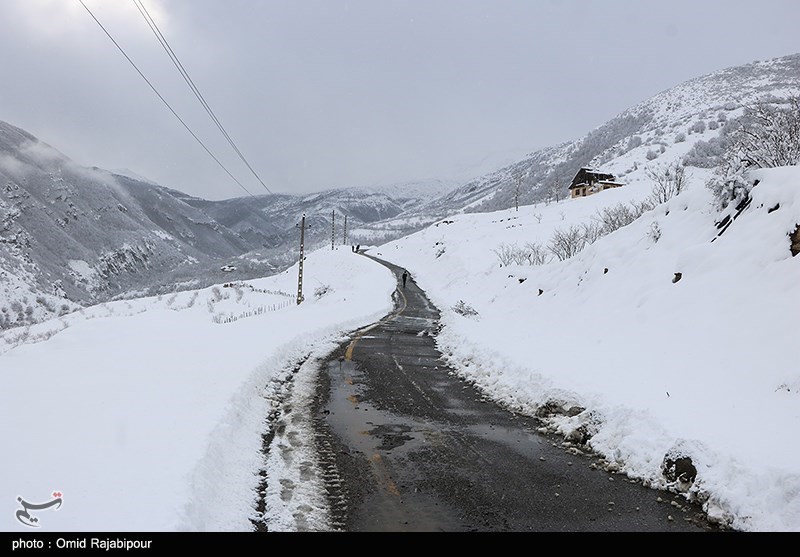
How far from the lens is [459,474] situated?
534 cm

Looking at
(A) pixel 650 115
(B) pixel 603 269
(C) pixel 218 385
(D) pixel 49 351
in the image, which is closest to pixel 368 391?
(C) pixel 218 385

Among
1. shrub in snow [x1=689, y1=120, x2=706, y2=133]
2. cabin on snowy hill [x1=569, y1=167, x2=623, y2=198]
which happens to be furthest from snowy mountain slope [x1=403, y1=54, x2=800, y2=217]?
cabin on snowy hill [x1=569, y1=167, x2=623, y2=198]

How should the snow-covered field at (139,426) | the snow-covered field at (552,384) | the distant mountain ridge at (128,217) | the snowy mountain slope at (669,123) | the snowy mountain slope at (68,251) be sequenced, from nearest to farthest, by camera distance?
the snow-covered field at (139,426) < the snow-covered field at (552,384) < the snowy mountain slope at (669,123) < the distant mountain ridge at (128,217) < the snowy mountain slope at (68,251)

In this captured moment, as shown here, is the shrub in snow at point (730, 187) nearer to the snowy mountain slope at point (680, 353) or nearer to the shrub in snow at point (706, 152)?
the snowy mountain slope at point (680, 353)

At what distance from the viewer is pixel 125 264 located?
166250mm

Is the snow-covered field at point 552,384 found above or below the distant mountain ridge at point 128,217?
below

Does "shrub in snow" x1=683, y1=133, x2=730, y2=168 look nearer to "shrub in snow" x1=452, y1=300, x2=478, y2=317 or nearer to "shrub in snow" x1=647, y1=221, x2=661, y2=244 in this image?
"shrub in snow" x1=452, y1=300, x2=478, y2=317

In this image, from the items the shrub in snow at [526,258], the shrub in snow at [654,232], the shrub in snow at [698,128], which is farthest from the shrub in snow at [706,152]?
the shrub in snow at [654,232]

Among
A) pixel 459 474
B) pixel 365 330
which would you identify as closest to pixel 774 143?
pixel 365 330

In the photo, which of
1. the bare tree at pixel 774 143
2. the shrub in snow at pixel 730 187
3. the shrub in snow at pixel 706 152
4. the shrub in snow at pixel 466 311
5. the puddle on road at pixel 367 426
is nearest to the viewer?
the puddle on road at pixel 367 426

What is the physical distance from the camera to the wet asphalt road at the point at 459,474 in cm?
433

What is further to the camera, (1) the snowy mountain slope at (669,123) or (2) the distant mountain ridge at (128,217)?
(2) the distant mountain ridge at (128,217)

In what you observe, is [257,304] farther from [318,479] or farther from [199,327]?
[318,479]
